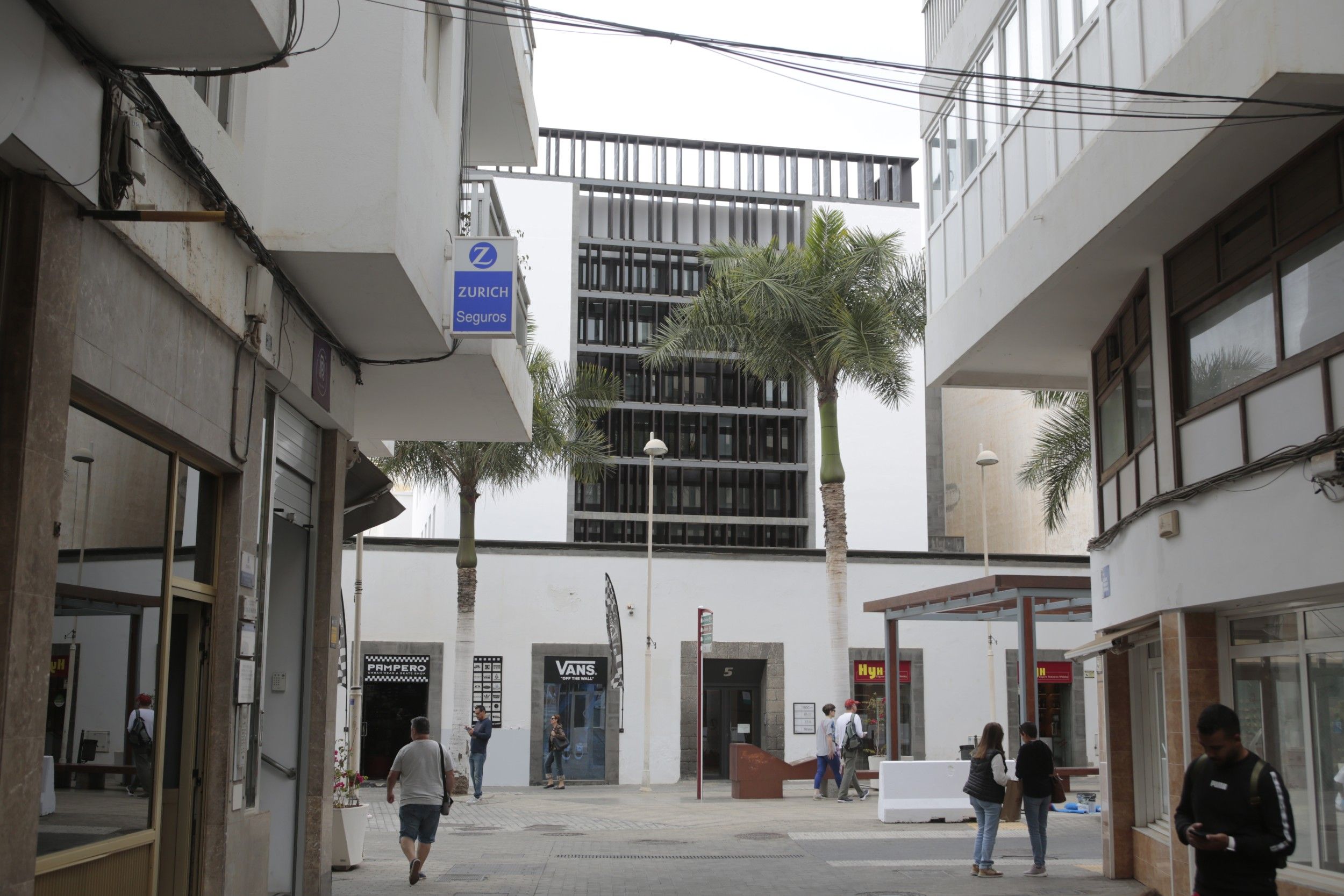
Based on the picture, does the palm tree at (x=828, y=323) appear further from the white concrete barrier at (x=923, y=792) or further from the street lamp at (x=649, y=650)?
the white concrete barrier at (x=923, y=792)

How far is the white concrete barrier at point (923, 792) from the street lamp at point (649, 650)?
8.53 meters

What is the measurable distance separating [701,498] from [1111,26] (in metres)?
57.2

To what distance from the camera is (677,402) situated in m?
67.8

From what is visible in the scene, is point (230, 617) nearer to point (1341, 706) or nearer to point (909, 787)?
point (1341, 706)

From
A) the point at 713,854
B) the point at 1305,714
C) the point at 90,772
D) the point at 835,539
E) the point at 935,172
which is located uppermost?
the point at 935,172

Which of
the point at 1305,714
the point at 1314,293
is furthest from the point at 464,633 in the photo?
the point at 1314,293

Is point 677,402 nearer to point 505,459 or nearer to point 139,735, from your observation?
point 505,459

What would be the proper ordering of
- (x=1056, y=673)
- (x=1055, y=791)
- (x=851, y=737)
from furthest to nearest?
(x=1056, y=673) → (x=851, y=737) → (x=1055, y=791)

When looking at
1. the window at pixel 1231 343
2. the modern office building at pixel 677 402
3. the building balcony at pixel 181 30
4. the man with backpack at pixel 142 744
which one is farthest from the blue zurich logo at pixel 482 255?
the modern office building at pixel 677 402

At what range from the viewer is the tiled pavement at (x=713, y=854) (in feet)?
41.3

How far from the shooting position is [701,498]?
67.8 m

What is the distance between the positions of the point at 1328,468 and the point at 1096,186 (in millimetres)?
3511

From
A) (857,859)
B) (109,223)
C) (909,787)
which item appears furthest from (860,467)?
(109,223)

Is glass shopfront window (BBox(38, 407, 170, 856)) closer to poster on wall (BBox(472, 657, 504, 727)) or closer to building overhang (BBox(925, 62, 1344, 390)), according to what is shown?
building overhang (BBox(925, 62, 1344, 390))
